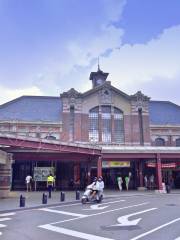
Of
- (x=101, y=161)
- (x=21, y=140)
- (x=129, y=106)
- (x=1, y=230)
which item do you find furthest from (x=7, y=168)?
(x=129, y=106)

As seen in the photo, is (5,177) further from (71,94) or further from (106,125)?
(106,125)

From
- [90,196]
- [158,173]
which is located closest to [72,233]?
[90,196]

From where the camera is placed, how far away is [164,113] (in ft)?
143

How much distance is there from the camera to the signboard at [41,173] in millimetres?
A: 31273

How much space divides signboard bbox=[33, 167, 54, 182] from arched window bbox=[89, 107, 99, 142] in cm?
741

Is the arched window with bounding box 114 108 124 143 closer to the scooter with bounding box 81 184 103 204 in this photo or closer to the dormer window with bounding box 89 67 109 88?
the dormer window with bounding box 89 67 109 88

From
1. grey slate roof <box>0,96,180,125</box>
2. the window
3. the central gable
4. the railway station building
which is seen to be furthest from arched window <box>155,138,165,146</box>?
the window

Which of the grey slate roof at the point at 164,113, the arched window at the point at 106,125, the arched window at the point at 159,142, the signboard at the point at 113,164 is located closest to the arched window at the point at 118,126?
the arched window at the point at 106,125

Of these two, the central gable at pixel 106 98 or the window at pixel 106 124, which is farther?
the central gable at pixel 106 98

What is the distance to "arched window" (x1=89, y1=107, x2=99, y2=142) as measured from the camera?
3681 centimetres

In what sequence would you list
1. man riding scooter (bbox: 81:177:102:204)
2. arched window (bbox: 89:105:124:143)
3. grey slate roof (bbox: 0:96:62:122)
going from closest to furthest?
man riding scooter (bbox: 81:177:102:204) → arched window (bbox: 89:105:124:143) → grey slate roof (bbox: 0:96:62:122)

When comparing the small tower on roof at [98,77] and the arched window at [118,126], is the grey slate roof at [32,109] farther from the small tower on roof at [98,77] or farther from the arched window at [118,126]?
the arched window at [118,126]

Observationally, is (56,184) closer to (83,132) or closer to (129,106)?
(83,132)

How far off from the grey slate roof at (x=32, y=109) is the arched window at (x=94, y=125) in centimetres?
429
